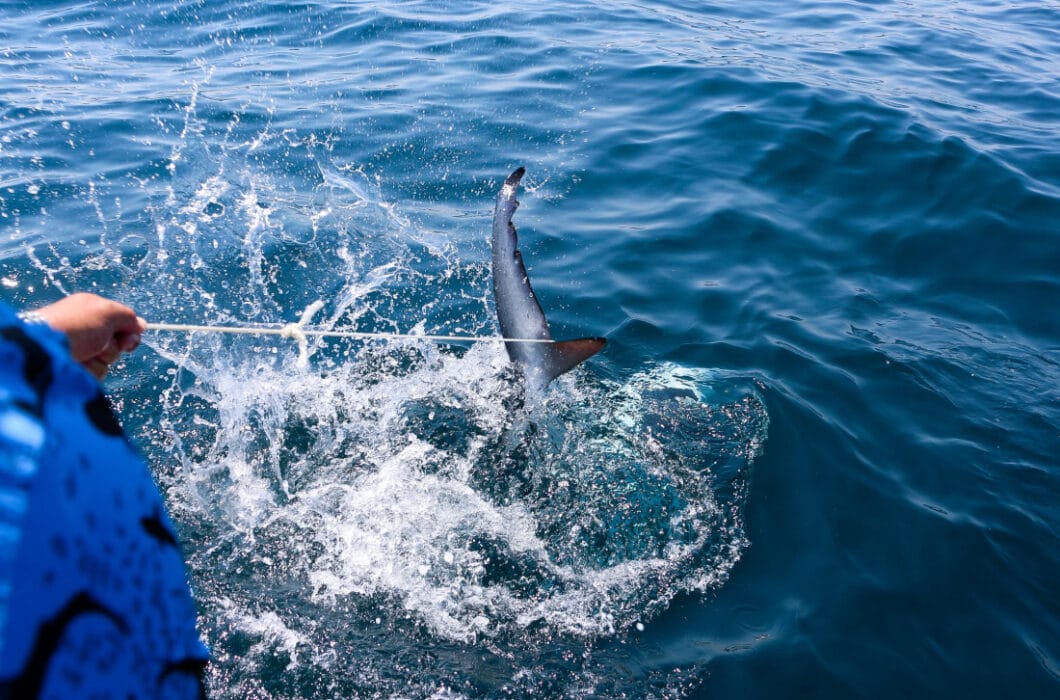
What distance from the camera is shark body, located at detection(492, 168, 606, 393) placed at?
4.11 metres

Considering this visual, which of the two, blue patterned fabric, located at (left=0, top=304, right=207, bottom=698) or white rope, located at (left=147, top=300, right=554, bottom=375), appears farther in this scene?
white rope, located at (left=147, top=300, right=554, bottom=375)

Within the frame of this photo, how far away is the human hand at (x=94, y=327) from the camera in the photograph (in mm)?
1913

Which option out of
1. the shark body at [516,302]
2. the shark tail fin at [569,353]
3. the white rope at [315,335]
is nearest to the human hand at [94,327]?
the white rope at [315,335]

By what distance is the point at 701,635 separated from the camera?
345 cm

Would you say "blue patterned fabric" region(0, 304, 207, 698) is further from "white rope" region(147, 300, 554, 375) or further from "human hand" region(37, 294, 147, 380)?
"white rope" region(147, 300, 554, 375)

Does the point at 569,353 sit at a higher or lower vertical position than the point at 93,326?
lower

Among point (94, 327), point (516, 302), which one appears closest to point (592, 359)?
point (516, 302)

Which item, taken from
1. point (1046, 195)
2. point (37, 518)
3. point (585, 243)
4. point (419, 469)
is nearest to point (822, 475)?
point (419, 469)

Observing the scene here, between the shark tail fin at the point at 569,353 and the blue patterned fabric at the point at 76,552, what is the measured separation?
2.40 metres

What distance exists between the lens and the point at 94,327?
197 centimetres

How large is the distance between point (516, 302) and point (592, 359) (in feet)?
4.58

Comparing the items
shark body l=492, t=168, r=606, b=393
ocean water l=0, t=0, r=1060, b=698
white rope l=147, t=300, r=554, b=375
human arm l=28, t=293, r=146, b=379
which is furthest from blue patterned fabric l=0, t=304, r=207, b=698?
shark body l=492, t=168, r=606, b=393

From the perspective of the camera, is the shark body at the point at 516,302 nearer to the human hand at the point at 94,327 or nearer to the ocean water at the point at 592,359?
the ocean water at the point at 592,359

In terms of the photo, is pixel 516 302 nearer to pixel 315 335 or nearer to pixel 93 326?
pixel 315 335
